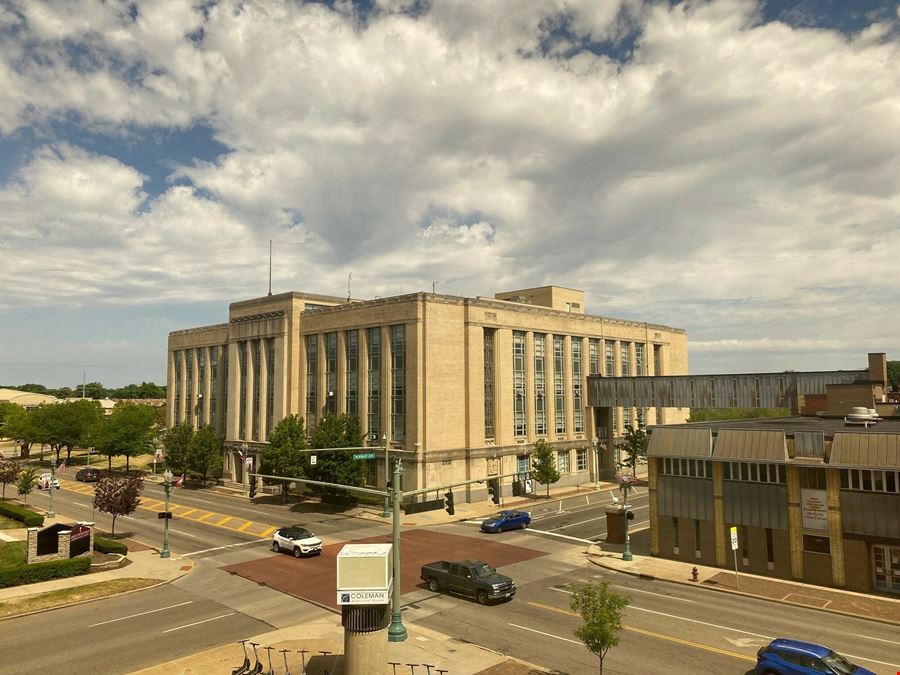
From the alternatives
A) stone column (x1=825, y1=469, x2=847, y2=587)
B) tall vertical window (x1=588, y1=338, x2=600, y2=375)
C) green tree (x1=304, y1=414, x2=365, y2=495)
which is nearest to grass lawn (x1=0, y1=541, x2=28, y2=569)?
green tree (x1=304, y1=414, x2=365, y2=495)

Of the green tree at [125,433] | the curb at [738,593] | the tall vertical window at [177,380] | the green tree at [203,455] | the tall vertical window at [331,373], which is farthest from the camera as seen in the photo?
the tall vertical window at [177,380]

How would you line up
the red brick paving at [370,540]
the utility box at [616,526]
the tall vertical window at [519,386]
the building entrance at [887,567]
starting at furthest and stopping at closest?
the tall vertical window at [519,386]
the utility box at [616,526]
the red brick paving at [370,540]
the building entrance at [887,567]

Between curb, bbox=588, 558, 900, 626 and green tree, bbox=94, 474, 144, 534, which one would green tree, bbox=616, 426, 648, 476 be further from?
green tree, bbox=94, 474, 144, 534

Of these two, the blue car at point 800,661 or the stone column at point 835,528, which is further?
the stone column at point 835,528

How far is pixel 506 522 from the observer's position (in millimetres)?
46344

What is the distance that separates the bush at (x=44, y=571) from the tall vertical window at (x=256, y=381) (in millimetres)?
38505

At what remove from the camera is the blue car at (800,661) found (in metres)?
19.2

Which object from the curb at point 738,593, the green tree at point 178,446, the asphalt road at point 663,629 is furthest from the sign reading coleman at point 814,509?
the green tree at point 178,446

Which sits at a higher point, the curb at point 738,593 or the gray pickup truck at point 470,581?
the gray pickup truck at point 470,581

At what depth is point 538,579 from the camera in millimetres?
33219

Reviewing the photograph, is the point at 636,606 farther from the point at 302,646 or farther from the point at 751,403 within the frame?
the point at 751,403

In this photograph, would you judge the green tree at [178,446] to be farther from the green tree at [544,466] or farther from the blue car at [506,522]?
the blue car at [506,522]

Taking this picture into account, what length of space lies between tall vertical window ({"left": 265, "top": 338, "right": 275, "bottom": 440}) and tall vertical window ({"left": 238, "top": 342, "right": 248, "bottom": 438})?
180 inches

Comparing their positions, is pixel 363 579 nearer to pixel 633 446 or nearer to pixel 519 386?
pixel 519 386
